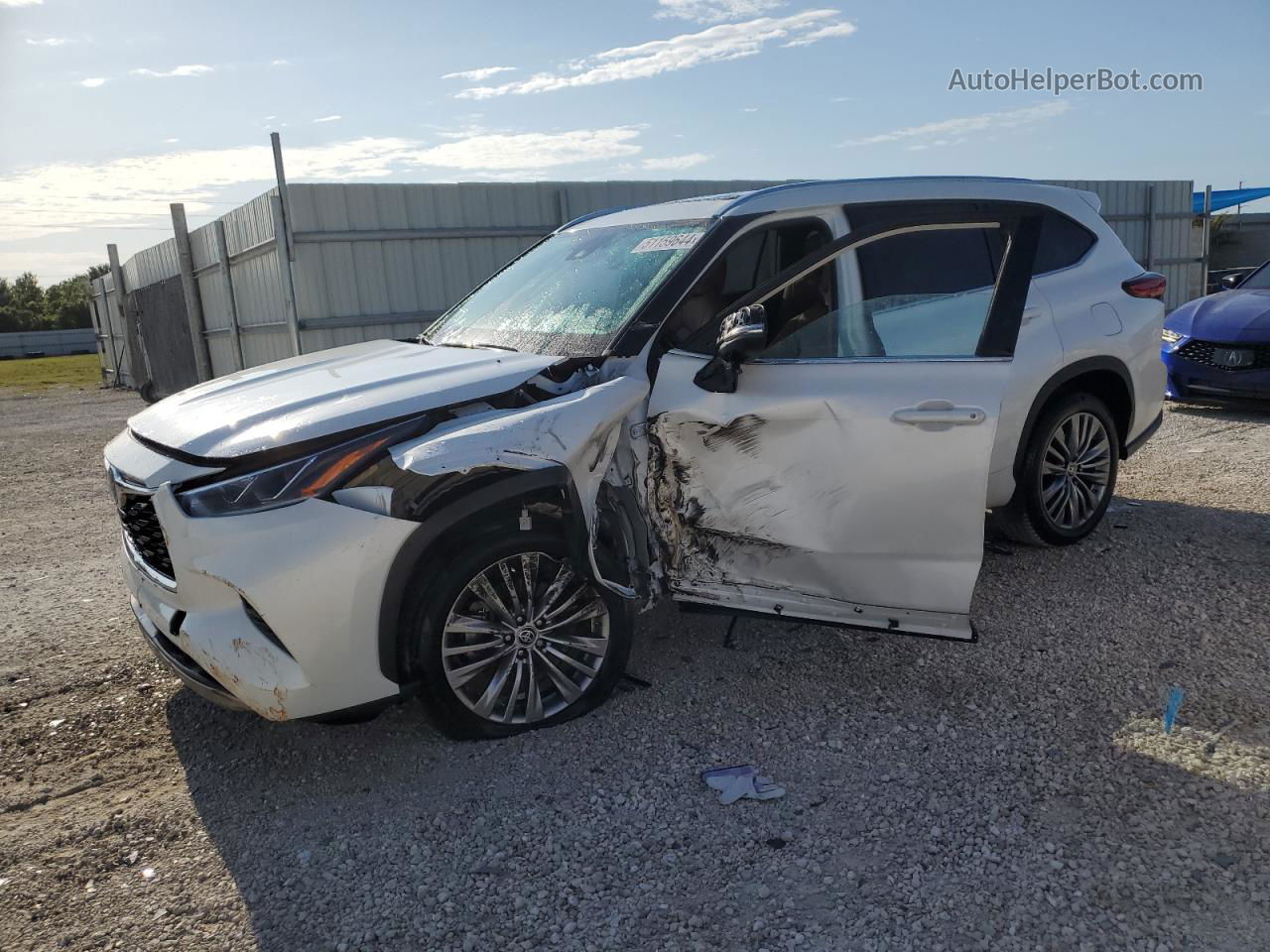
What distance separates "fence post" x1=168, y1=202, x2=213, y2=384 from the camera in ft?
53.8

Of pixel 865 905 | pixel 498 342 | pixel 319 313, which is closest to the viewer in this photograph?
pixel 865 905

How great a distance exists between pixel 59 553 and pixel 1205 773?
659 centimetres

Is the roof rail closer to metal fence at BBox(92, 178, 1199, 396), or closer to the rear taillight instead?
the rear taillight

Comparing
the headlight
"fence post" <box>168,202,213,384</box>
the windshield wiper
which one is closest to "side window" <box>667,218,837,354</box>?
the windshield wiper

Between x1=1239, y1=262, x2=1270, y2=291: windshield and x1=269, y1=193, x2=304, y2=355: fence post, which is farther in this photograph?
x1=269, y1=193, x2=304, y2=355: fence post

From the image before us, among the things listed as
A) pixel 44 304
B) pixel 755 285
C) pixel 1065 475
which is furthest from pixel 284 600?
pixel 44 304

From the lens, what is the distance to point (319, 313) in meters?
12.4

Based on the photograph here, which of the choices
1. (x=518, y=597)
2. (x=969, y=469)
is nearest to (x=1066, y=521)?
(x=969, y=469)

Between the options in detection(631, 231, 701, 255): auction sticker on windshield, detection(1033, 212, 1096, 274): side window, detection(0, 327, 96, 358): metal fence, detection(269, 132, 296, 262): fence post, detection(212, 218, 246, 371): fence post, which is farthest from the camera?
detection(0, 327, 96, 358): metal fence

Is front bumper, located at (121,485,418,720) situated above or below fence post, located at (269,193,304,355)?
below

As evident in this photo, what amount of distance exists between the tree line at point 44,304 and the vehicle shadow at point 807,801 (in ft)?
225

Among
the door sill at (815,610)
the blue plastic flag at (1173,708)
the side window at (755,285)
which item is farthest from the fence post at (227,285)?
the blue plastic flag at (1173,708)

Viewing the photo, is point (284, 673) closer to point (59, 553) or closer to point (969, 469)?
point (969, 469)

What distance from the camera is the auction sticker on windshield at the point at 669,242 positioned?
13.1ft
